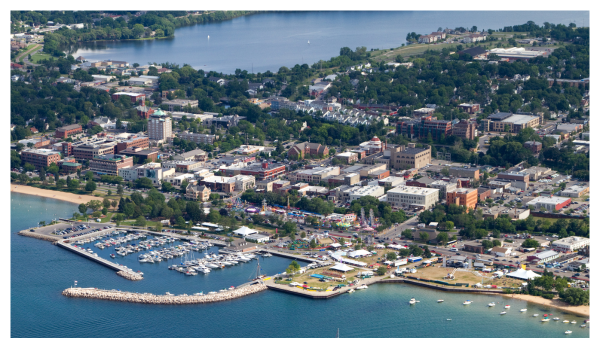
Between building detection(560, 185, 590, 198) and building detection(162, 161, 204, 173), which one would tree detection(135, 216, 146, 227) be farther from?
building detection(560, 185, 590, 198)

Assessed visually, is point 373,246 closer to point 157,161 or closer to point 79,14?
point 157,161

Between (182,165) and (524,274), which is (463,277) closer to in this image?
(524,274)

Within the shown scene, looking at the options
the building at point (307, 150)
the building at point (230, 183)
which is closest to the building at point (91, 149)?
the building at point (230, 183)

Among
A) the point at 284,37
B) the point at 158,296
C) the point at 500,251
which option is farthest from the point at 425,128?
the point at 284,37

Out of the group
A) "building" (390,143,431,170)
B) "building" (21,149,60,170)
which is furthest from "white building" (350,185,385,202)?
"building" (21,149,60,170)

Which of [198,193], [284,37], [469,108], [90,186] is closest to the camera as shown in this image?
[198,193]

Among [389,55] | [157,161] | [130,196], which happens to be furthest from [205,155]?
[389,55]

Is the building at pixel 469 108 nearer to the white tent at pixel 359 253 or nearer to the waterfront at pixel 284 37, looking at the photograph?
the waterfront at pixel 284 37
